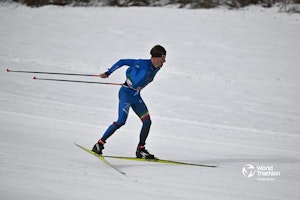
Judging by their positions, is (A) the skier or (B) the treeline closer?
(A) the skier

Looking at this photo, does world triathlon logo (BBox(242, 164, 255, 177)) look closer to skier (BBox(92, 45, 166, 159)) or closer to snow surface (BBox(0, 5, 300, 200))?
snow surface (BBox(0, 5, 300, 200))

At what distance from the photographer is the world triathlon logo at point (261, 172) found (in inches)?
223

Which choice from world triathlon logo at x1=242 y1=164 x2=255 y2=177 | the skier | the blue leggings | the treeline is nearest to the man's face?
the skier

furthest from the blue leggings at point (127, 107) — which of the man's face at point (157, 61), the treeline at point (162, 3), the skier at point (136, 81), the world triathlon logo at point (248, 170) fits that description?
the treeline at point (162, 3)

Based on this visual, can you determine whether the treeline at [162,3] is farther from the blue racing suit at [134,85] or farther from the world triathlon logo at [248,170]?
the blue racing suit at [134,85]

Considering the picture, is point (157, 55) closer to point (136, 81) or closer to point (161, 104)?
point (136, 81)

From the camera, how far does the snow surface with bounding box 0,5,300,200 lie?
522 cm

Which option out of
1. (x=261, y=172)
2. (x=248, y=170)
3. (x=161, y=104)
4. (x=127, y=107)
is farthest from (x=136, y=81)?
(x=161, y=104)

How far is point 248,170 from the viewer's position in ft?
19.5

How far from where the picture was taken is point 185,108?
10.6 metres

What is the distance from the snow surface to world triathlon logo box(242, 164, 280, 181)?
0.22ft

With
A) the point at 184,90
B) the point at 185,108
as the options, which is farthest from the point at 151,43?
the point at 185,108

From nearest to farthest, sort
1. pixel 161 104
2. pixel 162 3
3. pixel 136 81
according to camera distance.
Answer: pixel 136 81, pixel 161 104, pixel 162 3

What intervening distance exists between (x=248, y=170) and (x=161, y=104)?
5190mm
